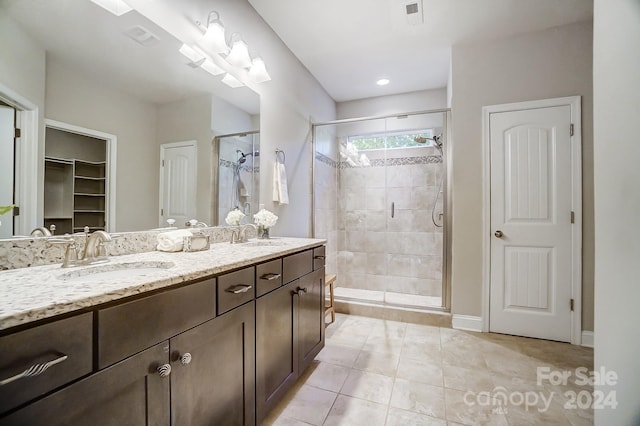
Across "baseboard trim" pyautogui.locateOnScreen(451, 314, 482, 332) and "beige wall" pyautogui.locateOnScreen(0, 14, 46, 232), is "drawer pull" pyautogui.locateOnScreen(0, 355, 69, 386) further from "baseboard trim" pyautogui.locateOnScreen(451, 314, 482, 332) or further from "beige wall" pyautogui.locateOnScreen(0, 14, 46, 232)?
"baseboard trim" pyautogui.locateOnScreen(451, 314, 482, 332)

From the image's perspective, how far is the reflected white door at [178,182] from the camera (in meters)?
1.50

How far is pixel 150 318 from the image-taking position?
31.4 inches

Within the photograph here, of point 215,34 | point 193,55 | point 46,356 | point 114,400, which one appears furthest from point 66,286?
point 215,34

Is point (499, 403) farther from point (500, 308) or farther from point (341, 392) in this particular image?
point (500, 308)

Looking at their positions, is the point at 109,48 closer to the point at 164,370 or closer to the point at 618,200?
the point at 164,370

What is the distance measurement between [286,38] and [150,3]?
1416mm

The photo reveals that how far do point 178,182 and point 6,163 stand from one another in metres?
0.68

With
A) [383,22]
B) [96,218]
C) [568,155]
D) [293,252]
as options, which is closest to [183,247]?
[96,218]

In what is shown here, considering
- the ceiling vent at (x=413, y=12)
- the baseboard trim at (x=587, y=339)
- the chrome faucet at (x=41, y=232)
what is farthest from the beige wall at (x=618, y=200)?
the chrome faucet at (x=41, y=232)

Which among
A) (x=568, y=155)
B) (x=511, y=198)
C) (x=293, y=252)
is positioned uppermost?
(x=568, y=155)

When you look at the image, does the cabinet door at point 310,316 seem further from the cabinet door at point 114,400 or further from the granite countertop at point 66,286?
the cabinet door at point 114,400

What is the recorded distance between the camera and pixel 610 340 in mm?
837

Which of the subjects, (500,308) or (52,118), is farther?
(500,308)

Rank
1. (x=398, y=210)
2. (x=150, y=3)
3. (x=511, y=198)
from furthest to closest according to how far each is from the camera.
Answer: (x=398, y=210), (x=511, y=198), (x=150, y=3)
